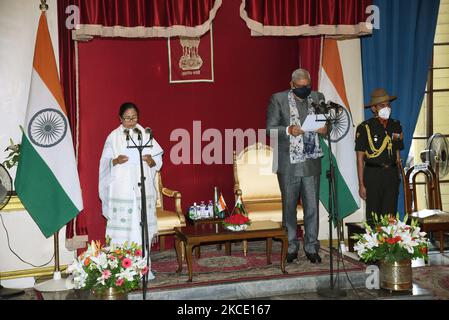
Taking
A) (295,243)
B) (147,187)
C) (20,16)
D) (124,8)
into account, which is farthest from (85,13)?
(295,243)

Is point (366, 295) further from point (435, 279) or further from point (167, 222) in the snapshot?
point (167, 222)

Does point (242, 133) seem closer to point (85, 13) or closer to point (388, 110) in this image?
point (388, 110)

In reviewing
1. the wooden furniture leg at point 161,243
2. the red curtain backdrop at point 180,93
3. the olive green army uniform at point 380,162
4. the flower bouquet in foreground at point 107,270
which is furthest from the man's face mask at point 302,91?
the wooden furniture leg at point 161,243

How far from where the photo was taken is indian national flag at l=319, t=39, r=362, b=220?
20.8 ft

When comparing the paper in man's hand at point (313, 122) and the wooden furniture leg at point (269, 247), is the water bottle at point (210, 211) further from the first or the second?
the paper in man's hand at point (313, 122)

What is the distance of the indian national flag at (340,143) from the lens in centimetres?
635

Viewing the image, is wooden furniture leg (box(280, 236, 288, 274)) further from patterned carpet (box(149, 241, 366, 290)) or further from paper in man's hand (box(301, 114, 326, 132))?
paper in man's hand (box(301, 114, 326, 132))

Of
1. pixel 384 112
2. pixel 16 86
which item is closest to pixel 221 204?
pixel 384 112

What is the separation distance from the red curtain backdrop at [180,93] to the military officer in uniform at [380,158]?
1577 millimetres

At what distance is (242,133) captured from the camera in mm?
6902

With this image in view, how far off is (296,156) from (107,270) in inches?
81.0

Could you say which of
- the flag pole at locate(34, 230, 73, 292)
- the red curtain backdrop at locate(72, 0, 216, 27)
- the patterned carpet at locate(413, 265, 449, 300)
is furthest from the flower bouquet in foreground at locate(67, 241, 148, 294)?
the patterned carpet at locate(413, 265, 449, 300)

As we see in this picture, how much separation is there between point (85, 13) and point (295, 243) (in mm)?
2909

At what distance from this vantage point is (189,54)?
6.61 meters
